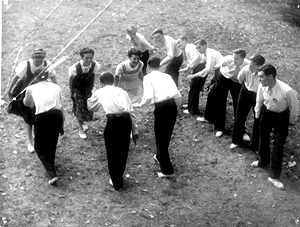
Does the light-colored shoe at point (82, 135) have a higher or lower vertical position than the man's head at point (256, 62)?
lower

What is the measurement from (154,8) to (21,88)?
25.1 ft

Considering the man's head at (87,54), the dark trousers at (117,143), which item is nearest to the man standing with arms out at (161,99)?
the dark trousers at (117,143)

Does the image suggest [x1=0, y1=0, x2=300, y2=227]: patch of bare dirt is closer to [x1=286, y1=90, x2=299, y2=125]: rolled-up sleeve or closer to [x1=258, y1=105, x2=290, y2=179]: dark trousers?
[x1=258, y1=105, x2=290, y2=179]: dark trousers

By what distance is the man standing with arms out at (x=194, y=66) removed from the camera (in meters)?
9.34

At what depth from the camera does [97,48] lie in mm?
12375

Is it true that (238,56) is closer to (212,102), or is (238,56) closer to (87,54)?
(212,102)

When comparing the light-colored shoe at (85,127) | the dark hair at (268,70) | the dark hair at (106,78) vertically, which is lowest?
the light-colored shoe at (85,127)

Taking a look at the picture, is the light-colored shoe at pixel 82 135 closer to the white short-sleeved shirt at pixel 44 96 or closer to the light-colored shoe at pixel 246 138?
the white short-sleeved shirt at pixel 44 96

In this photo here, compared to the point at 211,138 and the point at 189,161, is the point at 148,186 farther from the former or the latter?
the point at 211,138

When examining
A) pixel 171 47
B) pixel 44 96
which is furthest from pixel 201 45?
pixel 44 96

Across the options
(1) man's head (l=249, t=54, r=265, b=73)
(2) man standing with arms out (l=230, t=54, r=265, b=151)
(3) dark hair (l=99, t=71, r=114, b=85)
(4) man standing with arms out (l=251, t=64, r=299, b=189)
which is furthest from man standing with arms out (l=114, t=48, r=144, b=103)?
(4) man standing with arms out (l=251, t=64, r=299, b=189)

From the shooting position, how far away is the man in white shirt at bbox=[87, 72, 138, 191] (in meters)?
7.30

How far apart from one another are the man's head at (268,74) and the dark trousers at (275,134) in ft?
1.72

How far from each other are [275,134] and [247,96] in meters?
0.93
